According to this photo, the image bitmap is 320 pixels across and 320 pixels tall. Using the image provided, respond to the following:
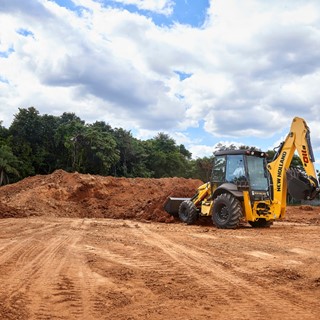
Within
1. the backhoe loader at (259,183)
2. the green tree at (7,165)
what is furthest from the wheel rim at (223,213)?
the green tree at (7,165)

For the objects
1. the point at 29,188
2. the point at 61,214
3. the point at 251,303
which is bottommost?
the point at 251,303

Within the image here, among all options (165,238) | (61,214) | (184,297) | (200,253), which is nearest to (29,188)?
(61,214)

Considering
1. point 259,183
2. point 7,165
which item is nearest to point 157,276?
point 259,183

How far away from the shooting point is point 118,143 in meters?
51.8

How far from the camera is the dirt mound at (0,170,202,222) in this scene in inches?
799

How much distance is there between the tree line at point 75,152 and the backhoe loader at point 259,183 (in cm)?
2968

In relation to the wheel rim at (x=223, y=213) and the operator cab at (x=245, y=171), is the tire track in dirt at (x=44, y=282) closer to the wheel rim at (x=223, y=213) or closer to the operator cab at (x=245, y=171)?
the wheel rim at (x=223, y=213)

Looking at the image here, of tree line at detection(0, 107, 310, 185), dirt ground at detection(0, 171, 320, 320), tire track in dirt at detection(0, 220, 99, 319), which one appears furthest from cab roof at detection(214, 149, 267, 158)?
tree line at detection(0, 107, 310, 185)

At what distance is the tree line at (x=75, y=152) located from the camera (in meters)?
45.9

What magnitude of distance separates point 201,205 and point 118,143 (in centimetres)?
3722

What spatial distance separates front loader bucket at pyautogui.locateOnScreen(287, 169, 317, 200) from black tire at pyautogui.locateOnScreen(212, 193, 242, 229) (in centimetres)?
182

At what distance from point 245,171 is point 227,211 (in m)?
1.45

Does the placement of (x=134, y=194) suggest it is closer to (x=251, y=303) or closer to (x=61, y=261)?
(x=61, y=261)

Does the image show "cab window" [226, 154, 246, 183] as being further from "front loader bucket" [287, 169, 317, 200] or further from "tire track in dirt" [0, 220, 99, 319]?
"tire track in dirt" [0, 220, 99, 319]
